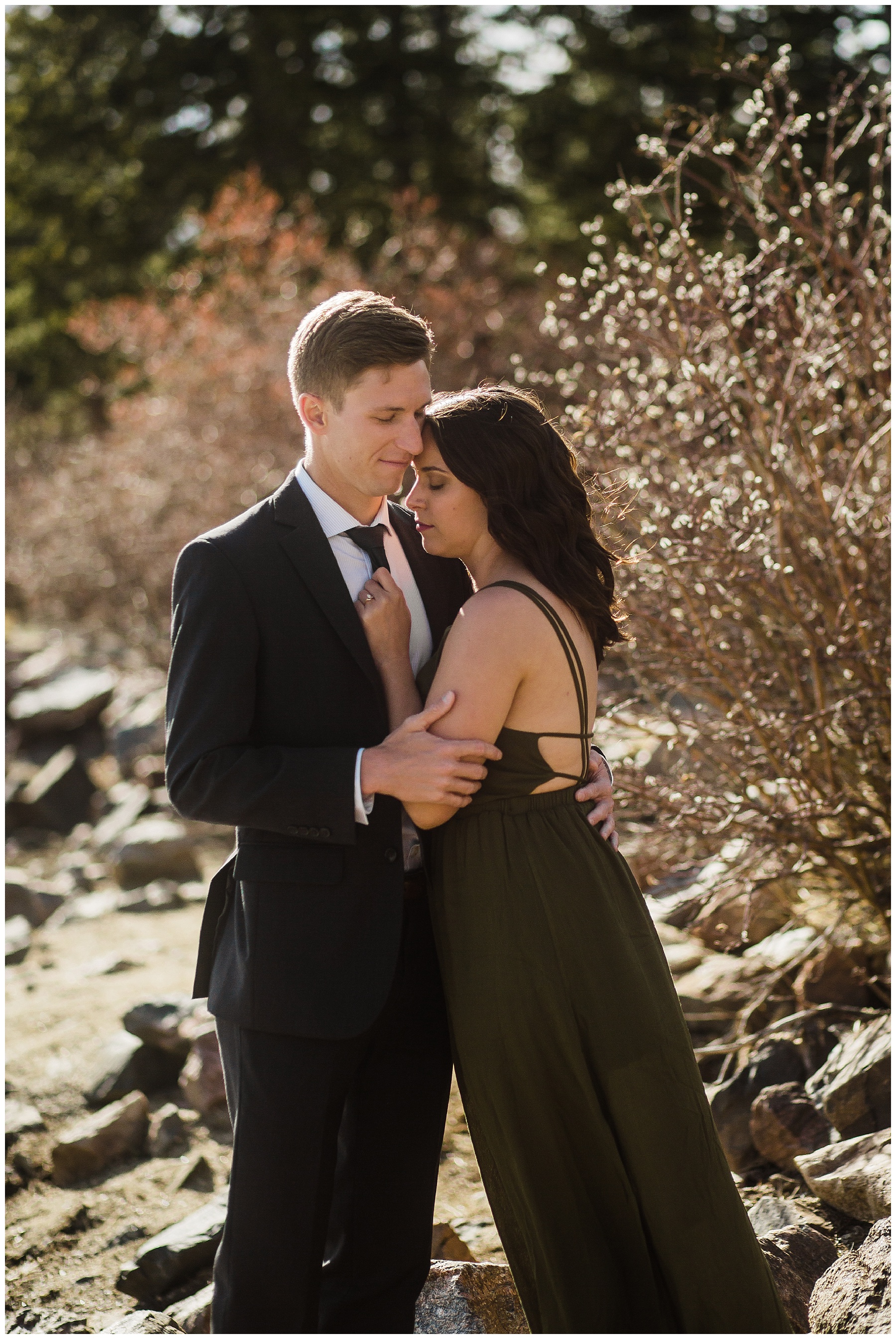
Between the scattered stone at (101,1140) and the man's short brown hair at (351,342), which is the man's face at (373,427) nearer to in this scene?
the man's short brown hair at (351,342)

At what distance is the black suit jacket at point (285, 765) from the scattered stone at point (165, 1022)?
311 centimetres

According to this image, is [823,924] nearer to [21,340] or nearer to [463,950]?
[463,950]

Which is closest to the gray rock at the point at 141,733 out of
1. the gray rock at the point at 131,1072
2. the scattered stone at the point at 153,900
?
the scattered stone at the point at 153,900

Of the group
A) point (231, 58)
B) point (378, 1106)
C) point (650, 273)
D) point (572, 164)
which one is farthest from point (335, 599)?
point (231, 58)

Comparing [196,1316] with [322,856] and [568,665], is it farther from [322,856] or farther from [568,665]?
[568,665]

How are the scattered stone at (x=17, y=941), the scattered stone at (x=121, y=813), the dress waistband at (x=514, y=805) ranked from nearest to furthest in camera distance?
the dress waistband at (x=514, y=805) < the scattered stone at (x=17, y=941) < the scattered stone at (x=121, y=813)

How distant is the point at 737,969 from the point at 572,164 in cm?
1427

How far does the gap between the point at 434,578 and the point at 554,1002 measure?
3.74ft

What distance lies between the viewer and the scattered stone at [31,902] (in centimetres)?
871

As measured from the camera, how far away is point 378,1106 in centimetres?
284

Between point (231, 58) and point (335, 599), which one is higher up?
point (231, 58)

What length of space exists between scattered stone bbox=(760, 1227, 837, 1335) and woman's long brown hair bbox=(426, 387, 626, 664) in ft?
6.01

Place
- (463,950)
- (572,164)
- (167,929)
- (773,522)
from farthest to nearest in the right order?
1. (572,164)
2. (167,929)
3. (773,522)
4. (463,950)

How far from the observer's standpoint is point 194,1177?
465 cm
